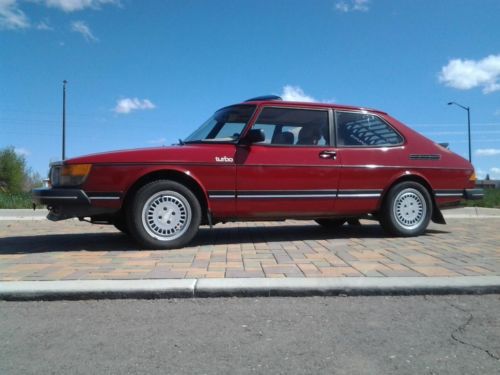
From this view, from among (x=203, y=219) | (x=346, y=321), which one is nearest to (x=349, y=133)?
(x=203, y=219)

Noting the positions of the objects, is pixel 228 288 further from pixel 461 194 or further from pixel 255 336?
pixel 461 194

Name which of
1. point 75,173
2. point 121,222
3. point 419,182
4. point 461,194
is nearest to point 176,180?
point 121,222

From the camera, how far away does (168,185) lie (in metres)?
5.23

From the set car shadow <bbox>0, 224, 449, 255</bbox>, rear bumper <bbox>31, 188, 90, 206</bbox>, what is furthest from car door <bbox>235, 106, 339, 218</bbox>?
rear bumper <bbox>31, 188, 90, 206</bbox>

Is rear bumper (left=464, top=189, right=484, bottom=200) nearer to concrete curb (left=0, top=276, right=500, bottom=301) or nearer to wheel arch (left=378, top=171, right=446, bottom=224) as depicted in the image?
wheel arch (left=378, top=171, right=446, bottom=224)

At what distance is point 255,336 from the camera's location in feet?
9.21

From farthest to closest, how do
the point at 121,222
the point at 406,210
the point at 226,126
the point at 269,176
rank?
the point at 406,210, the point at 226,126, the point at 121,222, the point at 269,176

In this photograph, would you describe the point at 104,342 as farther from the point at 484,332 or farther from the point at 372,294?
the point at 484,332

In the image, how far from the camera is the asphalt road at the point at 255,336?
2.43 metres

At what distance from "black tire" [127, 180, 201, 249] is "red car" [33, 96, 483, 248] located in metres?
0.01

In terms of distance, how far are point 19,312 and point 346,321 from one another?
2.20 m

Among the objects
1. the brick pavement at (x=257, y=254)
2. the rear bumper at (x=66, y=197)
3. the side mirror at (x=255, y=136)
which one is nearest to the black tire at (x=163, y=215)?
the brick pavement at (x=257, y=254)

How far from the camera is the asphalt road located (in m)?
2.43

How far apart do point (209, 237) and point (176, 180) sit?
4.19 feet
